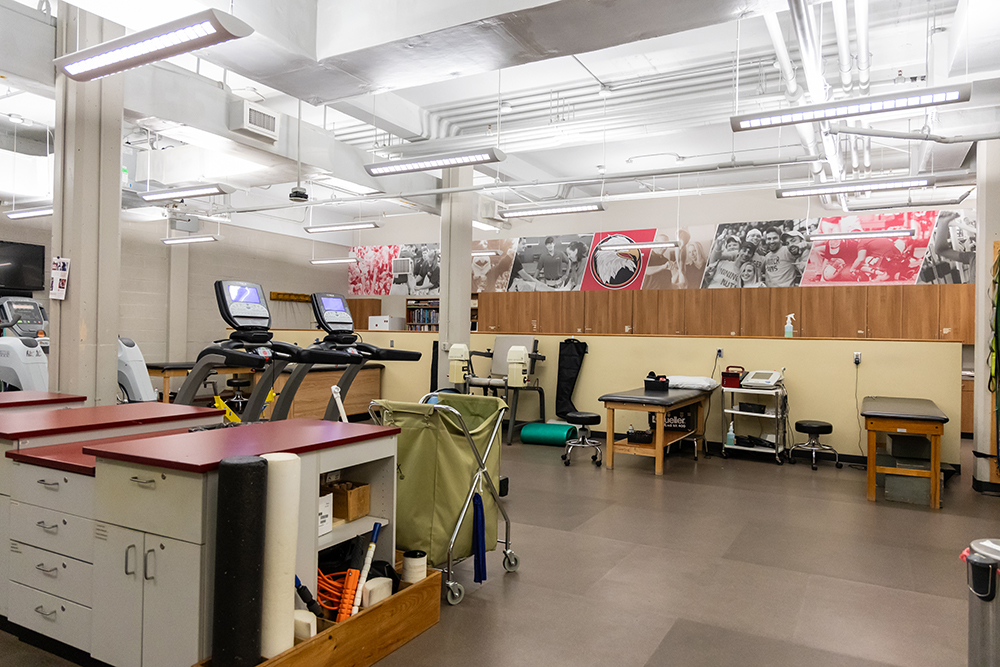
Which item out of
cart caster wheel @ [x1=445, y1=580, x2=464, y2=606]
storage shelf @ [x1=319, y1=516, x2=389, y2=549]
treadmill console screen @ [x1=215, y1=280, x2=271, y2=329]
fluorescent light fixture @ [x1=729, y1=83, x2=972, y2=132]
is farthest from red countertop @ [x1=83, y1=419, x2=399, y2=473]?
fluorescent light fixture @ [x1=729, y1=83, x2=972, y2=132]

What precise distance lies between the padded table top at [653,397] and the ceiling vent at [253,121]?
4492 mm

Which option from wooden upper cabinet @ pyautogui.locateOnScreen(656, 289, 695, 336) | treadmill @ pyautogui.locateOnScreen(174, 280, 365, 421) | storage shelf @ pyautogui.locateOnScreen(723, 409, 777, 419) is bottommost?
storage shelf @ pyautogui.locateOnScreen(723, 409, 777, 419)

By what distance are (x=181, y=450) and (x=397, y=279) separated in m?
13.0

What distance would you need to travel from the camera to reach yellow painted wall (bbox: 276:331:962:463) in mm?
7141

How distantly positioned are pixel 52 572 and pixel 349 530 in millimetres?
1147

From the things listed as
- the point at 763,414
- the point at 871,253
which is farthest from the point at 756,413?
the point at 871,253

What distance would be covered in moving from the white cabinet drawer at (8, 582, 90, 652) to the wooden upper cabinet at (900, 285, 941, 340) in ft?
35.8

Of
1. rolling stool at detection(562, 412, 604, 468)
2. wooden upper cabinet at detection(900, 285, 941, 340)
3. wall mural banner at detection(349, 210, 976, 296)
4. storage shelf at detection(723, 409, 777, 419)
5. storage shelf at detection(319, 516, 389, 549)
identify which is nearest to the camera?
storage shelf at detection(319, 516, 389, 549)

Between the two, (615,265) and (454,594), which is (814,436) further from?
(615,265)

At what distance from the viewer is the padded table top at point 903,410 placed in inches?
210

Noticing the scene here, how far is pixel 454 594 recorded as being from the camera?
3301mm

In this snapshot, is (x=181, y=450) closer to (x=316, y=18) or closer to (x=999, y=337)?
(x=316, y=18)

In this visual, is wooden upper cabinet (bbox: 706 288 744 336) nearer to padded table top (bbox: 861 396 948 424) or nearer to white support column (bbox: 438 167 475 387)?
padded table top (bbox: 861 396 948 424)

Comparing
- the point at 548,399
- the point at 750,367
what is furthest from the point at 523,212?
the point at 750,367
